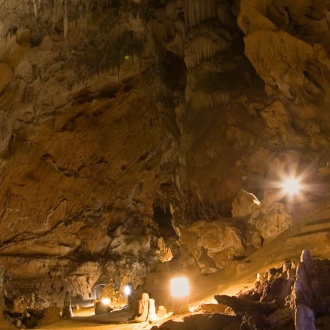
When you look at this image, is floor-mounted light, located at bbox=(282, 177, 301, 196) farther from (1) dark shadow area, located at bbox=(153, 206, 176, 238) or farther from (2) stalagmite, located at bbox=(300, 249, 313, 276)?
(1) dark shadow area, located at bbox=(153, 206, 176, 238)

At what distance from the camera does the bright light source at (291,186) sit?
11.8m

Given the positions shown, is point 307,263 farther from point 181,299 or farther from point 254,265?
point 254,265

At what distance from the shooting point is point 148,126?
59.8 feet

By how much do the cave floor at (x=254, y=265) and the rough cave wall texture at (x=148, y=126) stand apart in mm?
761

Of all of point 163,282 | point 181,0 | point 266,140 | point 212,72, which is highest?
point 181,0

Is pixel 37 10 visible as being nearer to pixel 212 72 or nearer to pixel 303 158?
pixel 212 72

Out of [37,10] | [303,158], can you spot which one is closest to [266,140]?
[303,158]

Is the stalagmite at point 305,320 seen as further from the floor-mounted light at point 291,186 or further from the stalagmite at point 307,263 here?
the floor-mounted light at point 291,186

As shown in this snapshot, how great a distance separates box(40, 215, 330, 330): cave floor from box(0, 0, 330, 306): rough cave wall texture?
761 millimetres

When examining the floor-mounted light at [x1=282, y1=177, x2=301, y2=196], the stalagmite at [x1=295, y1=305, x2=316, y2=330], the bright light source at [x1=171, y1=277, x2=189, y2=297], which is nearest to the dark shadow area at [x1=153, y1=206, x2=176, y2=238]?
the floor-mounted light at [x1=282, y1=177, x2=301, y2=196]

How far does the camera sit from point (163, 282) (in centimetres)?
1495

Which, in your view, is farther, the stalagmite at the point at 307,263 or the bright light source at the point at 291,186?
the bright light source at the point at 291,186

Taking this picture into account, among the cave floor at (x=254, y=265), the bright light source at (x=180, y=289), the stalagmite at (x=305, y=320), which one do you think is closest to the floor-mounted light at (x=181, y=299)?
the bright light source at (x=180, y=289)

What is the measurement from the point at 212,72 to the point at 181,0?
9.04 ft
